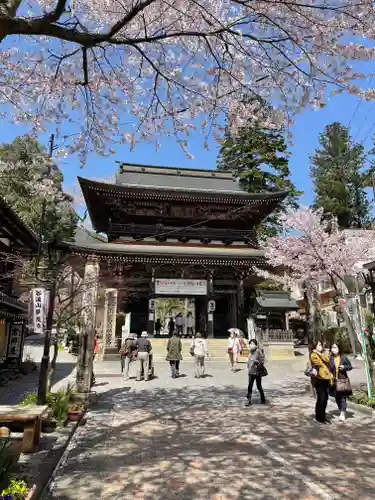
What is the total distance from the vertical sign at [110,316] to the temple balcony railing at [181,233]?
5117mm

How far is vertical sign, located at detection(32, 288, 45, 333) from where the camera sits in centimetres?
879

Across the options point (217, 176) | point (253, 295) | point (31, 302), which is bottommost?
point (31, 302)

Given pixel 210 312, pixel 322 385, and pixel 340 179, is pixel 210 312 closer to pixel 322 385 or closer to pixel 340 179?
pixel 322 385

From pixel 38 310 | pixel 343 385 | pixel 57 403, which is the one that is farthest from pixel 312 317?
pixel 38 310

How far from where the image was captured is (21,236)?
48.1ft

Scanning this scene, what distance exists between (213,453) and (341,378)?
3.65 meters

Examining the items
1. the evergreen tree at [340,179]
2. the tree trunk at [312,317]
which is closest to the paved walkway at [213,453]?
the tree trunk at [312,317]

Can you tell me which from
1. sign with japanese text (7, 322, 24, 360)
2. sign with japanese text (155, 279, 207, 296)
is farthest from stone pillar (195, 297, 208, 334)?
sign with japanese text (7, 322, 24, 360)

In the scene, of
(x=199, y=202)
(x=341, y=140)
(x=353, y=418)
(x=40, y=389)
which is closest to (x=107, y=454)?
(x=40, y=389)

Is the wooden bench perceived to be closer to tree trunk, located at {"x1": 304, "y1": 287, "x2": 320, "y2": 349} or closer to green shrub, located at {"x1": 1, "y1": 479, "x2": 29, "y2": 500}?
green shrub, located at {"x1": 1, "y1": 479, "x2": 29, "y2": 500}

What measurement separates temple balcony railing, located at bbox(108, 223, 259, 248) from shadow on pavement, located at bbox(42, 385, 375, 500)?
50.0ft

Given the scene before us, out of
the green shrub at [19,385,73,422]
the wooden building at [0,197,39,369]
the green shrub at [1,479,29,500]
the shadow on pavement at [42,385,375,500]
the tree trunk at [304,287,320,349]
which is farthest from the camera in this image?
the wooden building at [0,197,39,369]

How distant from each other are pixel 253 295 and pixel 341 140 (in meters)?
27.6

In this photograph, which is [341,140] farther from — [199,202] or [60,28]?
[60,28]
